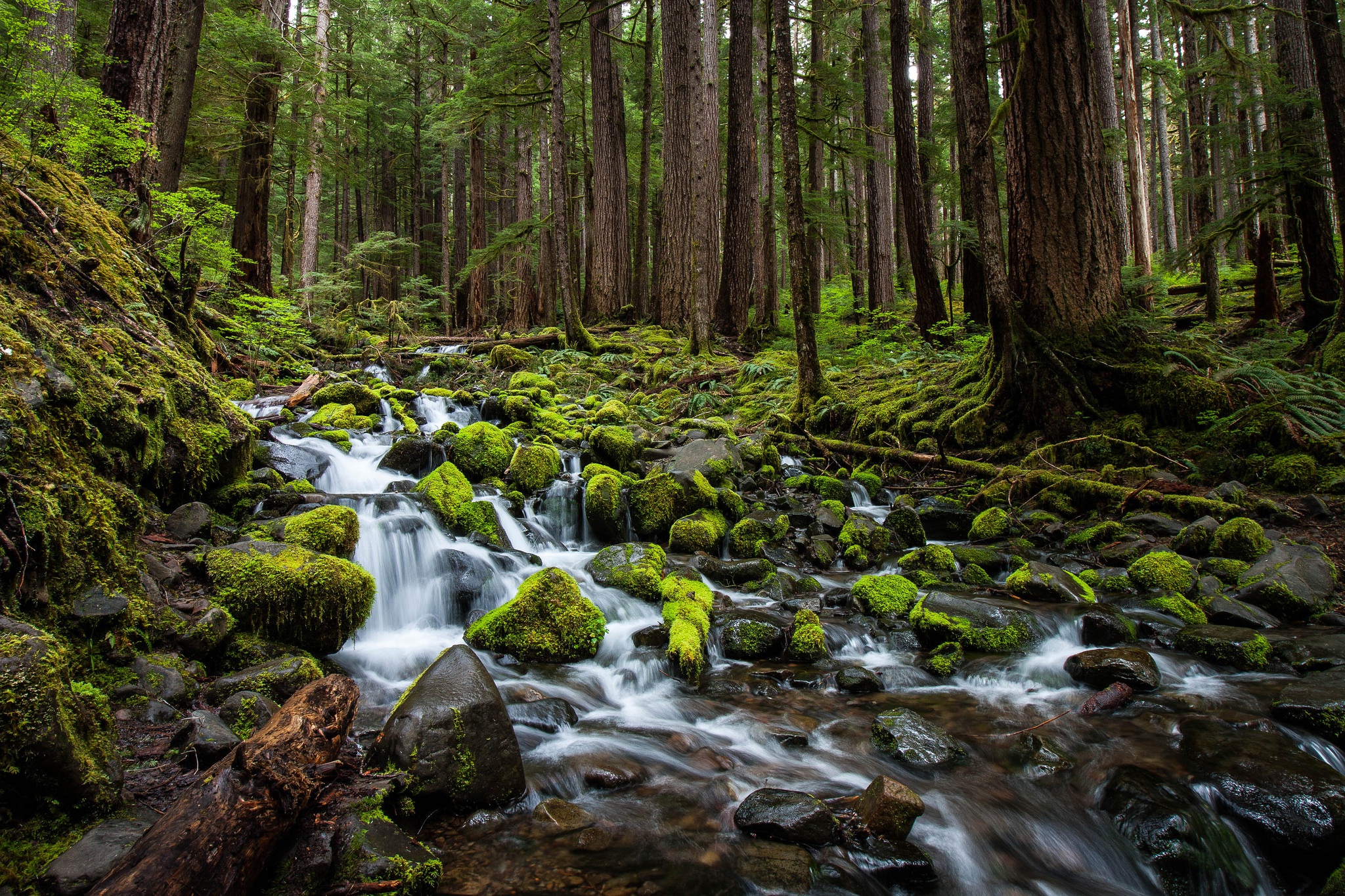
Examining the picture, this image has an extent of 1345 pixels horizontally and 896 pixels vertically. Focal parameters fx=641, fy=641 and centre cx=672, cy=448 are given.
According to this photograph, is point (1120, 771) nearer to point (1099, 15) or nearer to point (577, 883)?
point (577, 883)

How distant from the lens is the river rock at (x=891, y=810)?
9.51 feet

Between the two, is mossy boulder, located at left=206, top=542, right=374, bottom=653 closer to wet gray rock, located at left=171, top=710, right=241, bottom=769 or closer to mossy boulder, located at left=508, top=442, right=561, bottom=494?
wet gray rock, located at left=171, top=710, right=241, bottom=769

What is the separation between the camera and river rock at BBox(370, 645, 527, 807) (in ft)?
9.45

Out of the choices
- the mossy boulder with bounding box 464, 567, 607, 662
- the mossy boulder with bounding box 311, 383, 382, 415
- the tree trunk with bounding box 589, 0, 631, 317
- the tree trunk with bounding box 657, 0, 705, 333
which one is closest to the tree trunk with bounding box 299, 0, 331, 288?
the tree trunk with bounding box 589, 0, 631, 317

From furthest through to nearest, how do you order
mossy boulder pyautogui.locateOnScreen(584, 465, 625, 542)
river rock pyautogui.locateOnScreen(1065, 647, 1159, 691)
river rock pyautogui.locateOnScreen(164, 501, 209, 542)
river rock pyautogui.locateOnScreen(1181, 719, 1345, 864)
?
mossy boulder pyautogui.locateOnScreen(584, 465, 625, 542) → river rock pyautogui.locateOnScreen(164, 501, 209, 542) → river rock pyautogui.locateOnScreen(1065, 647, 1159, 691) → river rock pyautogui.locateOnScreen(1181, 719, 1345, 864)

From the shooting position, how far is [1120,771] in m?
3.37

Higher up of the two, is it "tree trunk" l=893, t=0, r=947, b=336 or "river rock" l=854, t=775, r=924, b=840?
"tree trunk" l=893, t=0, r=947, b=336

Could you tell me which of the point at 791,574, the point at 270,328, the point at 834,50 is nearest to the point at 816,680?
the point at 791,574

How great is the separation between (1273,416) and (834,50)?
Result: 63.8 ft

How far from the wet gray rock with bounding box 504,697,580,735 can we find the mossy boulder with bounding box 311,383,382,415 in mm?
6756

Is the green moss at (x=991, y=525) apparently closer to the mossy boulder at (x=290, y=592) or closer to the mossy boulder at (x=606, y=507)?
the mossy boulder at (x=606, y=507)

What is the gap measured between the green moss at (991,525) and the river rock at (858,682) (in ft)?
9.45

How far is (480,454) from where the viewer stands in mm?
7652

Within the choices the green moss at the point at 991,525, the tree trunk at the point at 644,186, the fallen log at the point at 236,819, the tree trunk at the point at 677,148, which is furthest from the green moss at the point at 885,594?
the tree trunk at the point at 644,186
